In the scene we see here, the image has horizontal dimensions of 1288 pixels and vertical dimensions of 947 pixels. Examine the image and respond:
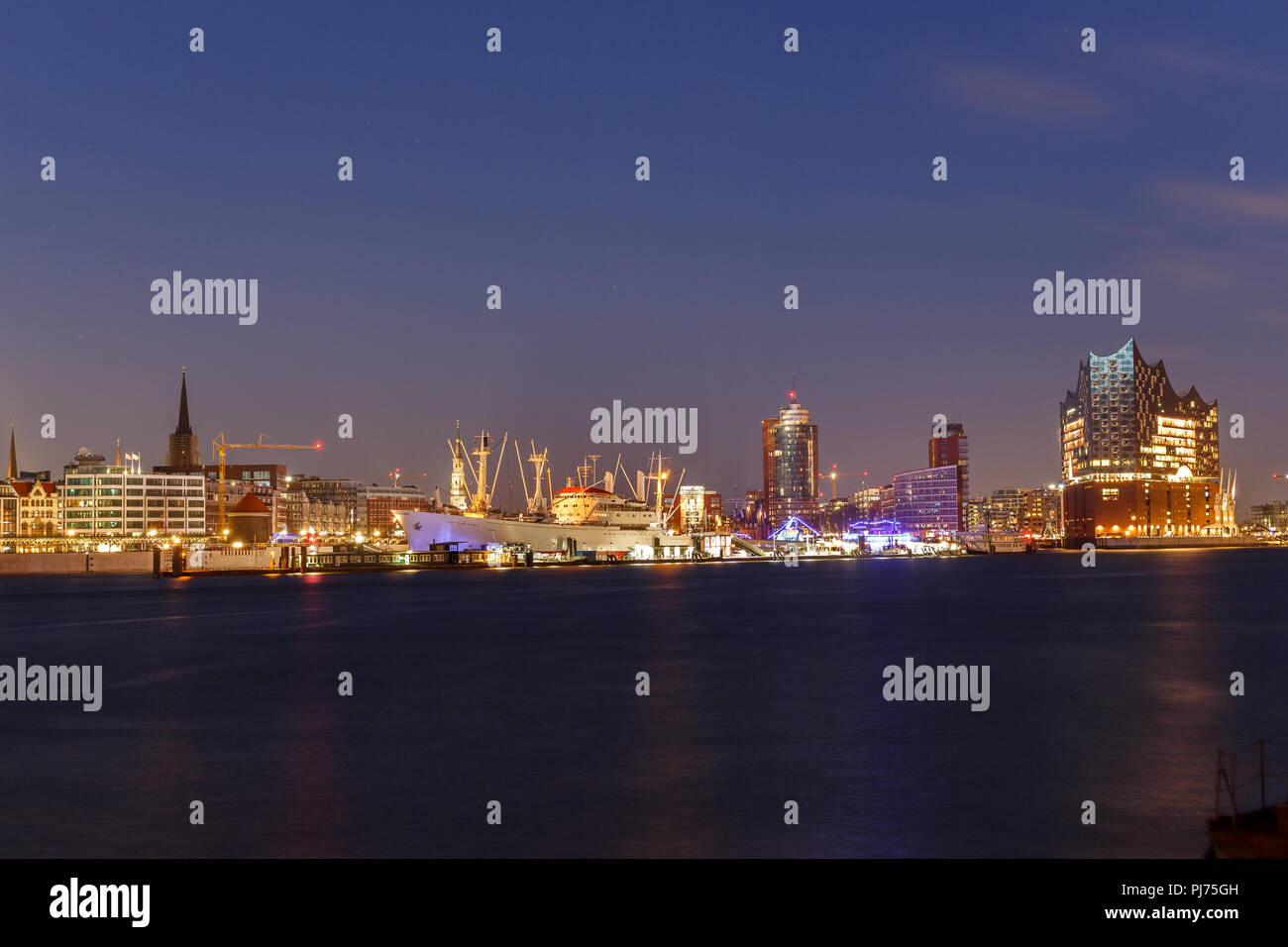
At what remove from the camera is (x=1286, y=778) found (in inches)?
995

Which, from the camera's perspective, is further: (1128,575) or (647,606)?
(1128,575)

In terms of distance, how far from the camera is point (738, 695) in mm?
41125

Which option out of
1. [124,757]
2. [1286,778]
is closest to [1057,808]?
[1286,778]

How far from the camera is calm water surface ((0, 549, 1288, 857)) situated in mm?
21625

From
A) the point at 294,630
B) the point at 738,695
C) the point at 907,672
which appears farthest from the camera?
the point at 294,630

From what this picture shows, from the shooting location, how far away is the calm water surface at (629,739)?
21625 millimetres

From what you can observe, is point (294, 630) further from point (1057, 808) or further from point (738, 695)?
point (1057, 808)

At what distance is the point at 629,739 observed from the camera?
31.9 m

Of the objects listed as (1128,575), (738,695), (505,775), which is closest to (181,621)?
(738,695)

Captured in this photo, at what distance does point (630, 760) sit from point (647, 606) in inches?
2484

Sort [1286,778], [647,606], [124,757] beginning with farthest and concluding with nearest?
[647,606] → [124,757] → [1286,778]
